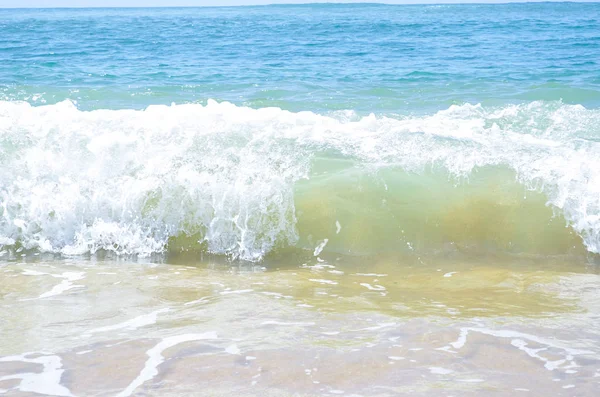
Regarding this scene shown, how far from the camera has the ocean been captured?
2713mm

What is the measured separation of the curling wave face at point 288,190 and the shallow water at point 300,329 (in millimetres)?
473

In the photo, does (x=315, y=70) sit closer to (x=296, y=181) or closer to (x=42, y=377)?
(x=296, y=181)

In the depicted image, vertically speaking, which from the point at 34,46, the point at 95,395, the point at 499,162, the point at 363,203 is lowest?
the point at 95,395

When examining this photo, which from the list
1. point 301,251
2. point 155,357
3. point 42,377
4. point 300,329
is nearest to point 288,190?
point 301,251

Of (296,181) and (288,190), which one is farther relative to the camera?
(296,181)

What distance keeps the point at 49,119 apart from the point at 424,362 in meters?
5.07

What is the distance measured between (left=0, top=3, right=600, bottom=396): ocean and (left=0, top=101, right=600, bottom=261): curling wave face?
0.02m

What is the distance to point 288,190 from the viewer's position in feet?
17.3

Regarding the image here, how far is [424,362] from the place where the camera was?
2.73 m

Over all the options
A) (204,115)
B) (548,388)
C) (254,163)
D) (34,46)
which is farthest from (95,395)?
(34,46)

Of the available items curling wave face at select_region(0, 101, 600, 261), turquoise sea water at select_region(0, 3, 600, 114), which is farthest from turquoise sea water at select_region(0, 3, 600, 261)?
turquoise sea water at select_region(0, 3, 600, 114)

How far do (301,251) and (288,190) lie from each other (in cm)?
61

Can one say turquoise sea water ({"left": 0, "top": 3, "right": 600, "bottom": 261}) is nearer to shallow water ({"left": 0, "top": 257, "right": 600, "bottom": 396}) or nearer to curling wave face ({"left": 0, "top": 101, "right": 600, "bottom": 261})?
curling wave face ({"left": 0, "top": 101, "right": 600, "bottom": 261})

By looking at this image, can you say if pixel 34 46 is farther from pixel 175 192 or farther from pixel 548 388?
pixel 548 388
